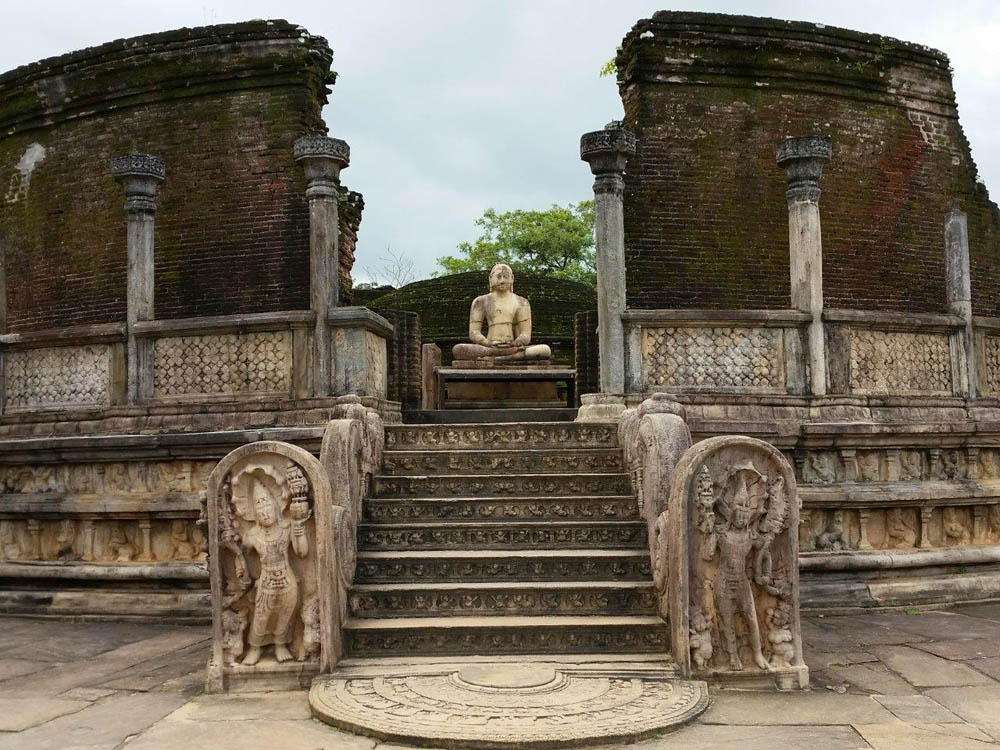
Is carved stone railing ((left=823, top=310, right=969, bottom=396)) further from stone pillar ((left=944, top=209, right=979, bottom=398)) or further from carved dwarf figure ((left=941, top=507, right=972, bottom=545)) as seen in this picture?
carved dwarf figure ((left=941, top=507, right=972, bottom=545))

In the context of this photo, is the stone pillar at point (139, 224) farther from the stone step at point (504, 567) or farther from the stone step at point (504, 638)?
the stone step at point (504, 638)

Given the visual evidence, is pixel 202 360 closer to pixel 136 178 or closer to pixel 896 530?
pixel 136 178

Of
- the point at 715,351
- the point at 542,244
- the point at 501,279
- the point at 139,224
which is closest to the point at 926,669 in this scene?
the point at 715,351

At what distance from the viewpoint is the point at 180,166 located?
44.4 ft

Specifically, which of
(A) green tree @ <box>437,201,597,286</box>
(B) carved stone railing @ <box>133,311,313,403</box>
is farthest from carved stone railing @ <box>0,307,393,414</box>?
(A) green tree @ <box>437,201,597,286</box>

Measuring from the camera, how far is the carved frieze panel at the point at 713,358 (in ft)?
26.3

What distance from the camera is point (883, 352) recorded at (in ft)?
27.3

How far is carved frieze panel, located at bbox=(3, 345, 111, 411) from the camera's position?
8.48 metres

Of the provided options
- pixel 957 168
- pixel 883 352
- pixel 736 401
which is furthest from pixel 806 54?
pixel 736 401

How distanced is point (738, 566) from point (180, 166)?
1091 cm

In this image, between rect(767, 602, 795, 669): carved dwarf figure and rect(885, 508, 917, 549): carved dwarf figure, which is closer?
rect(767, 602, 795, 669): carved dwarf figure

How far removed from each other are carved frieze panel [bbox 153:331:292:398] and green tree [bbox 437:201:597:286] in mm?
28168

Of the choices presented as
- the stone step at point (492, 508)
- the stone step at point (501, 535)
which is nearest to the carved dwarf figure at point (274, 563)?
the stone step at point (501, 535)

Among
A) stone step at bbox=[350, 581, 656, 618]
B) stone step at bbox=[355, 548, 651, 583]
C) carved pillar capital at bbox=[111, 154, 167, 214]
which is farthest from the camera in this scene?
carved pillar capital at bbox=[111, 154, 167, 214]
